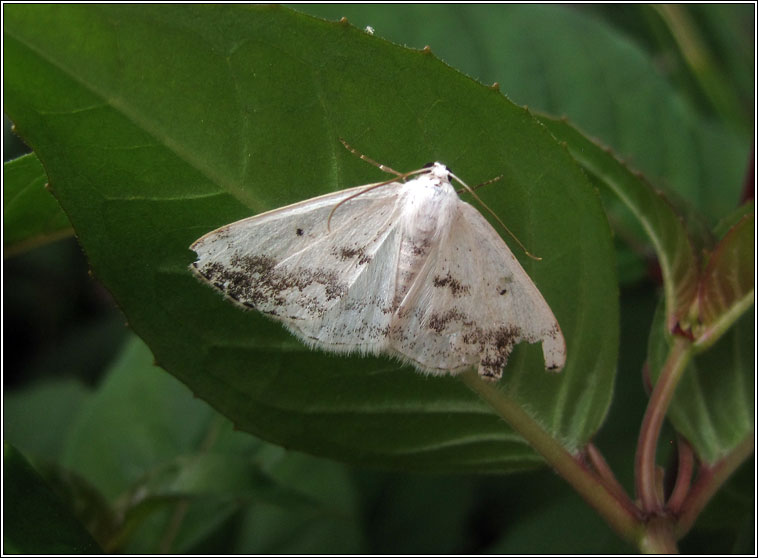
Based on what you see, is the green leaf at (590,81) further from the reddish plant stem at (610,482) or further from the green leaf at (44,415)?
the green leaf at (44,415)

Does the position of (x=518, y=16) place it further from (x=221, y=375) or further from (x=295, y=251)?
(x=221, y=375)

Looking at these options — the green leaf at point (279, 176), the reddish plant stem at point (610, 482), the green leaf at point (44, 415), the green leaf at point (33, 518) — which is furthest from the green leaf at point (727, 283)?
the green leaf at point (44, 415)

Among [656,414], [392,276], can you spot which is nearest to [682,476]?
[656,414]

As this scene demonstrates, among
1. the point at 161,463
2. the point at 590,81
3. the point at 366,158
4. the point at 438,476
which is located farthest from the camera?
the point at 590,81

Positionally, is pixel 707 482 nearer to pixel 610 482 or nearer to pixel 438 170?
pixel 610 482

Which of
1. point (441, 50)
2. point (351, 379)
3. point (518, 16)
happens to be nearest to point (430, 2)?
point (441, 50)
